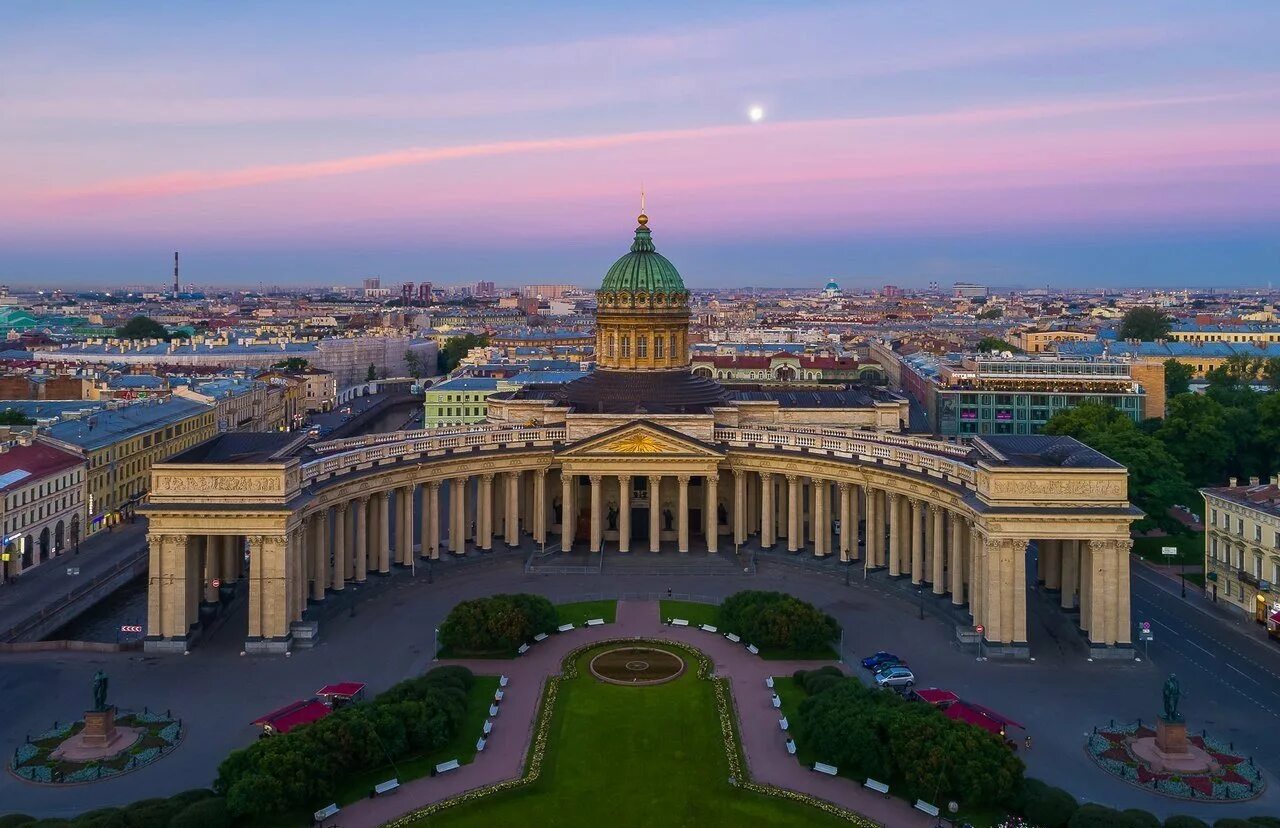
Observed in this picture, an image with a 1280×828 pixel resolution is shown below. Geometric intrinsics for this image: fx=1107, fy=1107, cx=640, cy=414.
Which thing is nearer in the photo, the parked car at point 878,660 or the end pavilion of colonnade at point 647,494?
the parked car at point 878,660

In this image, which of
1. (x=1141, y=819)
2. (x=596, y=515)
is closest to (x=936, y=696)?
(x=1141, y=819)

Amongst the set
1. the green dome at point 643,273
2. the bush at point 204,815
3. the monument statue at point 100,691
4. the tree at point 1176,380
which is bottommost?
the bush at point 204,815

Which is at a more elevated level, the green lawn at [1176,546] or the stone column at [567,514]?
the stone column at [567,514]

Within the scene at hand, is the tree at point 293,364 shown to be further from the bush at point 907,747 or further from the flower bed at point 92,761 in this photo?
the bush at point 907,747

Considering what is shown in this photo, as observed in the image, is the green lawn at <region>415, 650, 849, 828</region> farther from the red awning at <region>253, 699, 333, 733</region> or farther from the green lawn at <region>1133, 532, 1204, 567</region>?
the green lawn at <region>1133, 532, 1204, 567</region>

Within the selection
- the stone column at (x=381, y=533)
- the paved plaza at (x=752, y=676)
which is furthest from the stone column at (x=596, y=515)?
the stone column at (x=381, y=533)

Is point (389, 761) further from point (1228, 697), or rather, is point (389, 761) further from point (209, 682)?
point (1228, 697)
